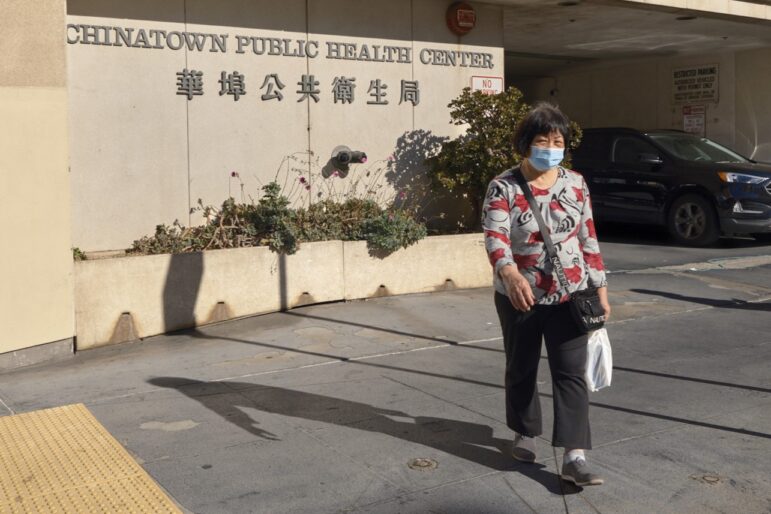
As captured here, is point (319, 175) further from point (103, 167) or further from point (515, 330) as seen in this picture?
point (515, 330)

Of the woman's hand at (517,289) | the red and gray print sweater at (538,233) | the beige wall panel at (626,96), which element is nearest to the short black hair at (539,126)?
the red and gray print sweater at (538,233)

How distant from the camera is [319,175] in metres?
10.1

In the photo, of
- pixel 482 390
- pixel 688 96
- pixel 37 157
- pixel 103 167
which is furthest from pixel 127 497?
pixel 688 96

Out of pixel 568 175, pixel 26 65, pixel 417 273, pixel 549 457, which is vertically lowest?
pixel 549 457

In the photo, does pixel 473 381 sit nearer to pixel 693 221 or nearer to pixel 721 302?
pixel 721 302

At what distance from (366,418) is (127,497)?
1636mm

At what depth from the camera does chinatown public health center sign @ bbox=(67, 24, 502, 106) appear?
8953 millimetres

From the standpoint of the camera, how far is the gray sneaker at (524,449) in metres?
Answer: 4.76

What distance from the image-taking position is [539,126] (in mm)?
4520

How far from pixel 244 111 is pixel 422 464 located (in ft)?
18.7

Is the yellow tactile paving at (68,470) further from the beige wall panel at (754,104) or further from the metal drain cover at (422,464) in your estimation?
the beige wall panel at (754,104)

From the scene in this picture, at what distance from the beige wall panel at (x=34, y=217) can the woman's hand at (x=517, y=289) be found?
4.14 meters

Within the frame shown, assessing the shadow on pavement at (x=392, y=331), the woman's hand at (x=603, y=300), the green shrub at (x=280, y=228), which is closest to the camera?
the woman's hand at (x=603, y=300)

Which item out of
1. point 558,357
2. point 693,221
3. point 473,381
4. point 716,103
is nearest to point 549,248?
point 558,357
